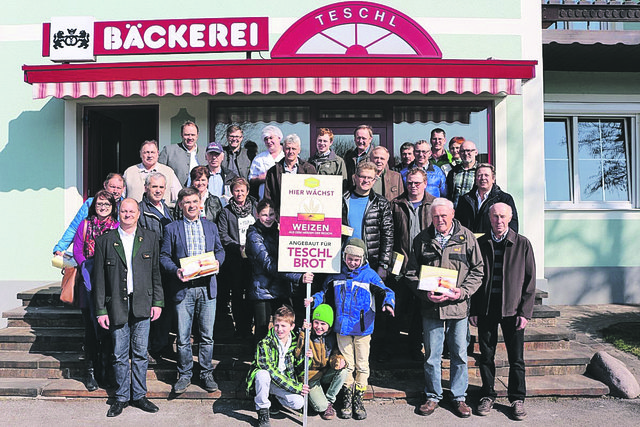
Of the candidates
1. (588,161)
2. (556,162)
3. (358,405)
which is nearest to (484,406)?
(358,405)

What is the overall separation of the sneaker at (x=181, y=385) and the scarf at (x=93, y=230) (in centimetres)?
146

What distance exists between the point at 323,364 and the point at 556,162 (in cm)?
659

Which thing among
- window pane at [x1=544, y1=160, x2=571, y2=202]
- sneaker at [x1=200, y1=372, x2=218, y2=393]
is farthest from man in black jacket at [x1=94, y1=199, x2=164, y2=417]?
window pane at [x1=544, y1=160, x2=571, y2=202]

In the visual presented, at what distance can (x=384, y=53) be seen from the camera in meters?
7.72

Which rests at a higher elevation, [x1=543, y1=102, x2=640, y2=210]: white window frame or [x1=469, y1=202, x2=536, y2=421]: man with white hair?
[x1=543, y1=102, x2=640, y2=210]: white window frame

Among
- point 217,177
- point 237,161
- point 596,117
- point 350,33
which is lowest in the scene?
point 217,177

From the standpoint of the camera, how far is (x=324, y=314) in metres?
4.71

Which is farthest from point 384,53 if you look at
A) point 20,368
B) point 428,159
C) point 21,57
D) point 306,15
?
point 20,368

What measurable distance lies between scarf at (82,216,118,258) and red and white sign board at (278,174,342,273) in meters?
1.69

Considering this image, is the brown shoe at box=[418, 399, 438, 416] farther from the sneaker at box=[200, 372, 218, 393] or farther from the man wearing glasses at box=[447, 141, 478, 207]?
the man wearing glasses at box=[447, 141, 478, 207]

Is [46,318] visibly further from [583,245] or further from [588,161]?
[588,161]

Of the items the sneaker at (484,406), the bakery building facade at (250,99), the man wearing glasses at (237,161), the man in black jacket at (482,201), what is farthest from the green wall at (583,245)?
the man wearing glasses at (237,161)

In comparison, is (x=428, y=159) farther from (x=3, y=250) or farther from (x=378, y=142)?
(x=3, y=250)

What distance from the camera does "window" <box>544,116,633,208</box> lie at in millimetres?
9344
